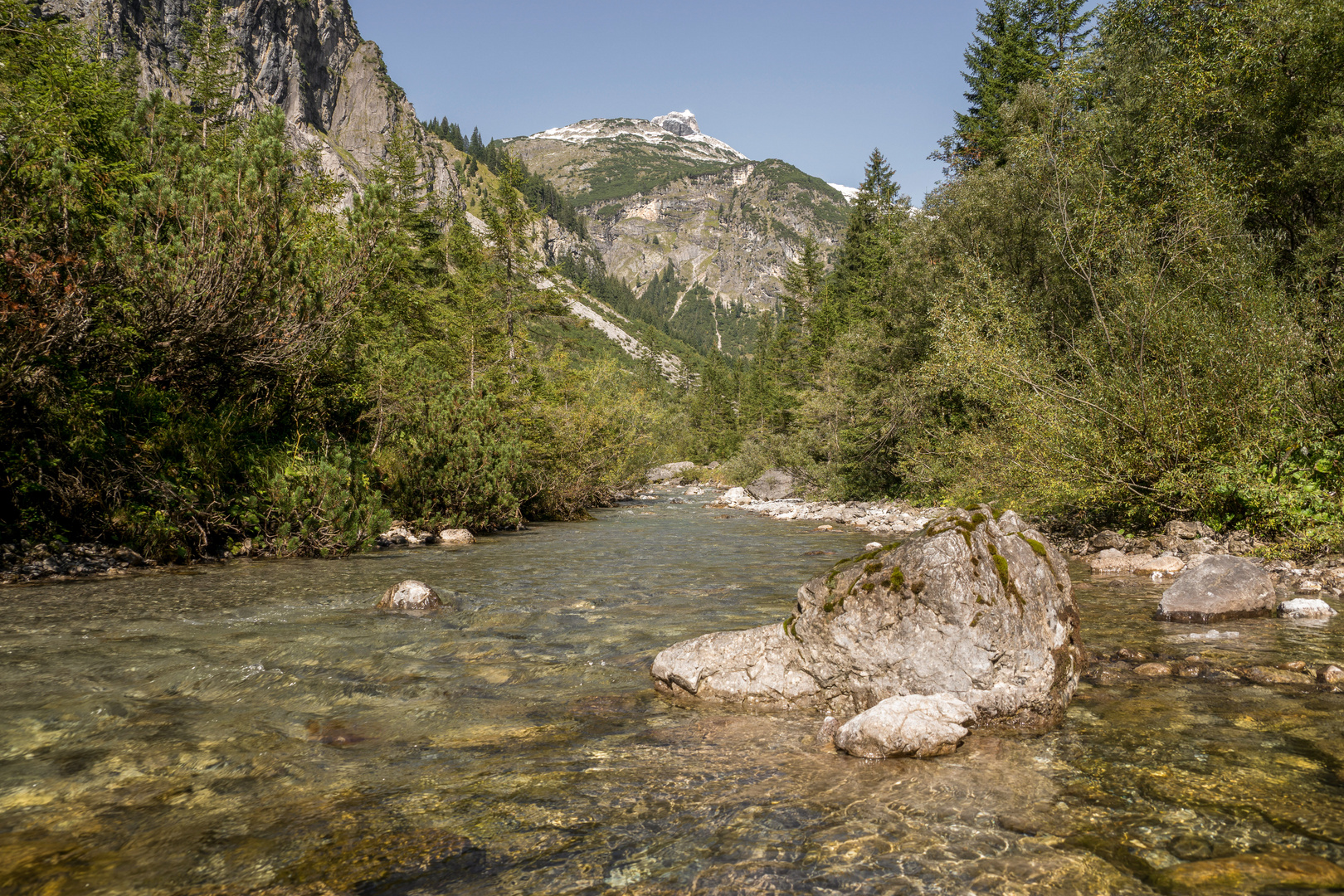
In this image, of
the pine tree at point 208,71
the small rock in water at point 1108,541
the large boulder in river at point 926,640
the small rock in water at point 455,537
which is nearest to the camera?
the large boulder in river at point 926,640

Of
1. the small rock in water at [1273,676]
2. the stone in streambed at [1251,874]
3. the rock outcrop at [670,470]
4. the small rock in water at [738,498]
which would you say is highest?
the stone in streambed at [1251,874]

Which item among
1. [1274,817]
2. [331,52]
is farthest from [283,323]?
[331,52]

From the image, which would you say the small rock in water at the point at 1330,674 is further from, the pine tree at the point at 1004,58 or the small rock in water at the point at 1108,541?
the pine tree at the point at 1004,58

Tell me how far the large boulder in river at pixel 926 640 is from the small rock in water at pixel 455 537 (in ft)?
46.2

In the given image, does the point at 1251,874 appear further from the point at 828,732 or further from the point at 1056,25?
the point at 1056,25

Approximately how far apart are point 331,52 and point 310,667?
699 feet

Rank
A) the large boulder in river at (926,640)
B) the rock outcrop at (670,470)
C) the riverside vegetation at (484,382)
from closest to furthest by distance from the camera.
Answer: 1. the large boulder in river at (926,640)
2. the riverside vegetation at (484,382)
3. the rock outcrop at (670,470)

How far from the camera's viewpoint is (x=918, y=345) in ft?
96.6

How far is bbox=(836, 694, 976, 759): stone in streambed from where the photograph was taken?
514 cm

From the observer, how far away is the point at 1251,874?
11.4 feet

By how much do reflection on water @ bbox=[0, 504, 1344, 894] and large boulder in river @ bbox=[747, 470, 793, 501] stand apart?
3271 centimetres

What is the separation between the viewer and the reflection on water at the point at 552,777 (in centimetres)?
363

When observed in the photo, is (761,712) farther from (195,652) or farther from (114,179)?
(114,179)

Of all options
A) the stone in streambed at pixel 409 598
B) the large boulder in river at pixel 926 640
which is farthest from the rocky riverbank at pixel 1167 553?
the stone in streambed at pixel 409 598
